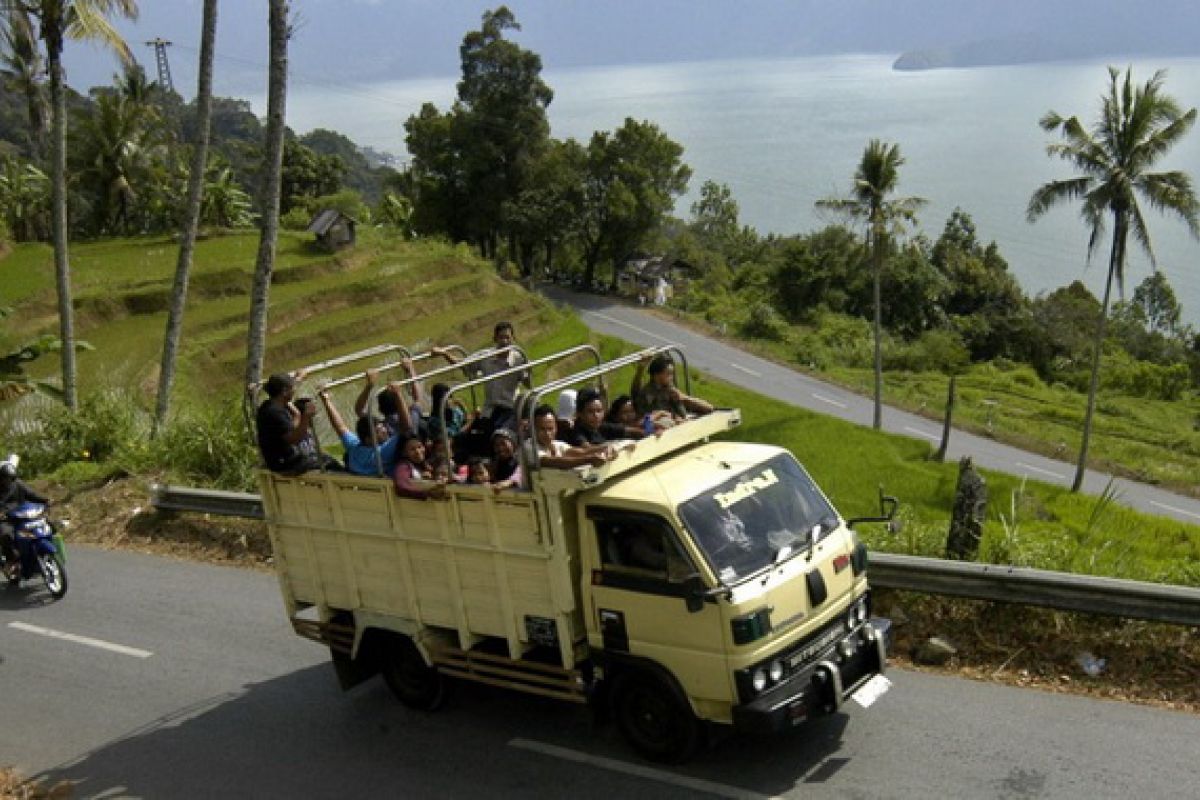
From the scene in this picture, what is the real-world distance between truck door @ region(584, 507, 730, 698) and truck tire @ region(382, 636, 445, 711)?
167cm

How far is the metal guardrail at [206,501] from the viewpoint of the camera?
12.8 metres

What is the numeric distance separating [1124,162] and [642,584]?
32.7 m

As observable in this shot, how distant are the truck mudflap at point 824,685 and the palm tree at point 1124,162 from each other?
3001 centimetres

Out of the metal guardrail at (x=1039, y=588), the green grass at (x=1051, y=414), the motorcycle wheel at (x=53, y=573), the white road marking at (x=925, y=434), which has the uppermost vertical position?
the metal guardrail at (x=1039, y=588)

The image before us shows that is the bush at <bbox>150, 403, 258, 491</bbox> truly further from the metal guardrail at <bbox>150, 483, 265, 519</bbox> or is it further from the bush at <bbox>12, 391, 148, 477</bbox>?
the bush at <bbox>12, 391, 148, 477</bbox>

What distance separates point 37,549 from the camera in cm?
1199

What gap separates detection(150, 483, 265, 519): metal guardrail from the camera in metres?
12.8

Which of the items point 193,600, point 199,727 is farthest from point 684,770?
point 193,600

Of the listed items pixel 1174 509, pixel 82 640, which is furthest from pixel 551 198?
pixel 82 640

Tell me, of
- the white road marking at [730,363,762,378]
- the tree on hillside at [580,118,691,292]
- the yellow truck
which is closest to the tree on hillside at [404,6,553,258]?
the tree on hillside at [580,118,691,292]

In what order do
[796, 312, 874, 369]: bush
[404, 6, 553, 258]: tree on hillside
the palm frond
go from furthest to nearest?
[404, 6, 553, 258]: tree on hillside → [796, 312, 874, 369]: bush → the palm frond

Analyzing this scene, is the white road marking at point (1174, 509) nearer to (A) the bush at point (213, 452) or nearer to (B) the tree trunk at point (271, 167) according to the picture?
(B) the tree trunk at point (271, 167)

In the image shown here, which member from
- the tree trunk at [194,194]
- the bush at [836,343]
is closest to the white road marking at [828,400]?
the bush at [836,343]

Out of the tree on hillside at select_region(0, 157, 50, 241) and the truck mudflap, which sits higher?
the tree on hillside at select_region(0, 157, 50, 241)
